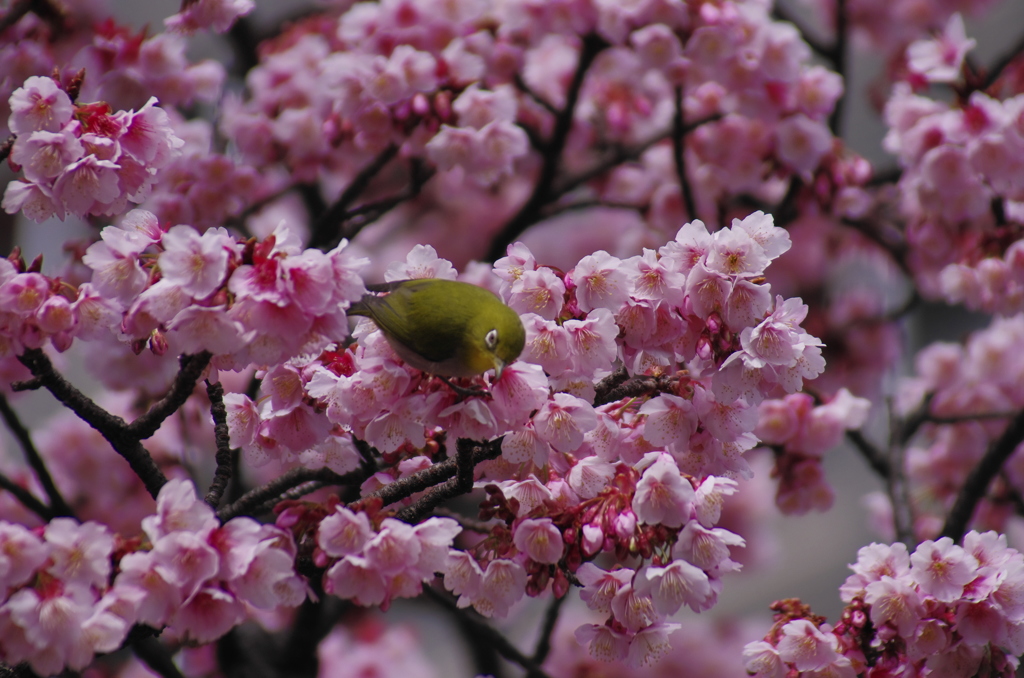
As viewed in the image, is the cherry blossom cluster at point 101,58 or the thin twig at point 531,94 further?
the thin twig at point 531,94

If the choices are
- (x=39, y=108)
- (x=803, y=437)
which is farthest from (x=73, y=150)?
(x=803, y=437)

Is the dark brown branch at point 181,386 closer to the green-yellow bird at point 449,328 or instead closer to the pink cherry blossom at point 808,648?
the green-yellow bird at point 449,328

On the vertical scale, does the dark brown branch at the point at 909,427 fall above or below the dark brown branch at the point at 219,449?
below

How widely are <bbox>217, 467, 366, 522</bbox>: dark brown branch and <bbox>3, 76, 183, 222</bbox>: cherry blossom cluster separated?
24.1 inches

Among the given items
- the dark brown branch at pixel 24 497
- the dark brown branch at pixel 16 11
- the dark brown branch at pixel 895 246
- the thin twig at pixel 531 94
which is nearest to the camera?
the dark brown branch at pixel 24 497

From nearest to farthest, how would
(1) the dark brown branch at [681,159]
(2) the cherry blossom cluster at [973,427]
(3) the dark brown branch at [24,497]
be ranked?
(3) the dark brown branch at [24,497]
(1) the dark brown branch at [681,159]
(2) the cherry blossom cluster at [973,427]

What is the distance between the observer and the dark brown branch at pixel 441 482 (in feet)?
4.82

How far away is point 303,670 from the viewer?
9.20 ft

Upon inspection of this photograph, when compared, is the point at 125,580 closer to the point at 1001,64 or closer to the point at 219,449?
the point at 219,449

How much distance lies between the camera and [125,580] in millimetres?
1243

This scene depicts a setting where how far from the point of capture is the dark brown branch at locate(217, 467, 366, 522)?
1.56 meters

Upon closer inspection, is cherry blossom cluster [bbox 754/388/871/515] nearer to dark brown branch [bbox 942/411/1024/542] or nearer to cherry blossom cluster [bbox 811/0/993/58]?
dark brown branch [bbox 942/411/1024/542]

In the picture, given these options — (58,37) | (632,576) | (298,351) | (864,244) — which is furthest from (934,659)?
(864,244)

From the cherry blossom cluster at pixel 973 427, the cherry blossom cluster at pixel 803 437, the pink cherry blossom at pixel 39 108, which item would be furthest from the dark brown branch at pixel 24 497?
the cherry blossom cluster at pixel 973 427
